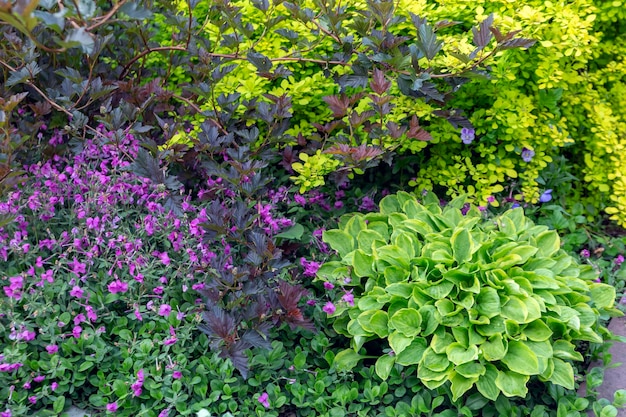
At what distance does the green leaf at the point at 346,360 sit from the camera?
232 cm

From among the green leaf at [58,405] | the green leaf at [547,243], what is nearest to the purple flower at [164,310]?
the green leaf at [58,405]

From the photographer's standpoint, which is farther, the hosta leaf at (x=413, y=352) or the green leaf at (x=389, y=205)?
the green leaf at (x=389, y=205)

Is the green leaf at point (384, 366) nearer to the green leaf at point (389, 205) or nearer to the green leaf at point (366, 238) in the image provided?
the green leaf at point (366, 238)

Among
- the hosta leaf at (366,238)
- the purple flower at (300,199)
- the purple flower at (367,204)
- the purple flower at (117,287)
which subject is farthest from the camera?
the purple flower at (367,204)

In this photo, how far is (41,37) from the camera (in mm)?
2834

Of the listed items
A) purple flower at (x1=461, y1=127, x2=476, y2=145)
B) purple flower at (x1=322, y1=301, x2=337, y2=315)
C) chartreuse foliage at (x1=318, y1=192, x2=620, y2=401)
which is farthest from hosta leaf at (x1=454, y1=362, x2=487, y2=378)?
purple flower at (x1=461, y1=127, x2=476, y2=145)

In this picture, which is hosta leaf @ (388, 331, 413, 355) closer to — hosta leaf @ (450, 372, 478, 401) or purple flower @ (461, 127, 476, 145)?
hosta leaf @ (450, 372, 478, 401)

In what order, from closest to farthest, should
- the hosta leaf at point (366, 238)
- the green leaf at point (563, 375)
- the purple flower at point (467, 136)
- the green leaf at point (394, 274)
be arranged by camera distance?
the green leaf at point (563, 375) → the green leaf at point (394, 274) → the hosta leaf at point (366, 238) → the purple flower at point (467, 136)

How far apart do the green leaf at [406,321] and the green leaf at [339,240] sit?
0.47m

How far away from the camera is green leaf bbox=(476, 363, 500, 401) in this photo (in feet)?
6.97

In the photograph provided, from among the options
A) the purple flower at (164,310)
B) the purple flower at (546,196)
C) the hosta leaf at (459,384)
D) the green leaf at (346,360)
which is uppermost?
the purple flower at (164,310)

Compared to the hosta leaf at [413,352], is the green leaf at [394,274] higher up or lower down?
higher up

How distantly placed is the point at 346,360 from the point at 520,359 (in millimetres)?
625

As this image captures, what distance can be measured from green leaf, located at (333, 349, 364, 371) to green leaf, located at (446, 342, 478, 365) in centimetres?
36
